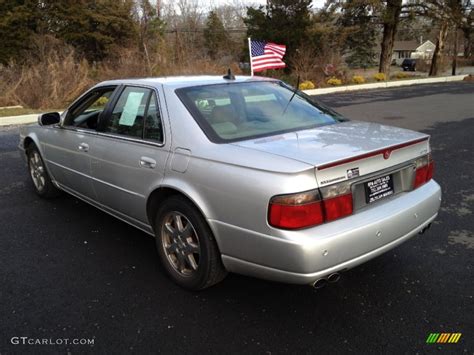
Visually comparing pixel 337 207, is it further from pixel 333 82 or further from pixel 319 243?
pixel 333 82

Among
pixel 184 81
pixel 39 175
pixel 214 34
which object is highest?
pixel 214 34

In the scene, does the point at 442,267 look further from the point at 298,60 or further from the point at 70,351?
the point at 298,60

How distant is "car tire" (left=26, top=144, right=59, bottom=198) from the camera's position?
503cm

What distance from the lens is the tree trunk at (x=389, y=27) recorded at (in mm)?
29344

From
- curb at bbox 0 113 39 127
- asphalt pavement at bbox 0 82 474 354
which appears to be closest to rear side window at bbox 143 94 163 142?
asphalt pavement at bbox 0 82 474 354

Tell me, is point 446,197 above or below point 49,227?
below

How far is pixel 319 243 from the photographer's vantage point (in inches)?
95.0

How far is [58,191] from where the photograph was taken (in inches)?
201

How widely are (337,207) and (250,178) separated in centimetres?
54

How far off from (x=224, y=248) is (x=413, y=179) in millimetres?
1422

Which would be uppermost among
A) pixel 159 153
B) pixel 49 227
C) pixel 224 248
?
pixel 159 153

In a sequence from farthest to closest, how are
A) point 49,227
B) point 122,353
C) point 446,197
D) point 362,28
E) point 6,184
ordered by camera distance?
point 362,28 → point 6,184 → point 446,197 → point 49,227 → point 122,353

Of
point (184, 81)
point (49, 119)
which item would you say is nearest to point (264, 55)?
point (49, 119)

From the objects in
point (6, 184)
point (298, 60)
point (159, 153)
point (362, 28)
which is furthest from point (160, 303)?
point (362, 28)
